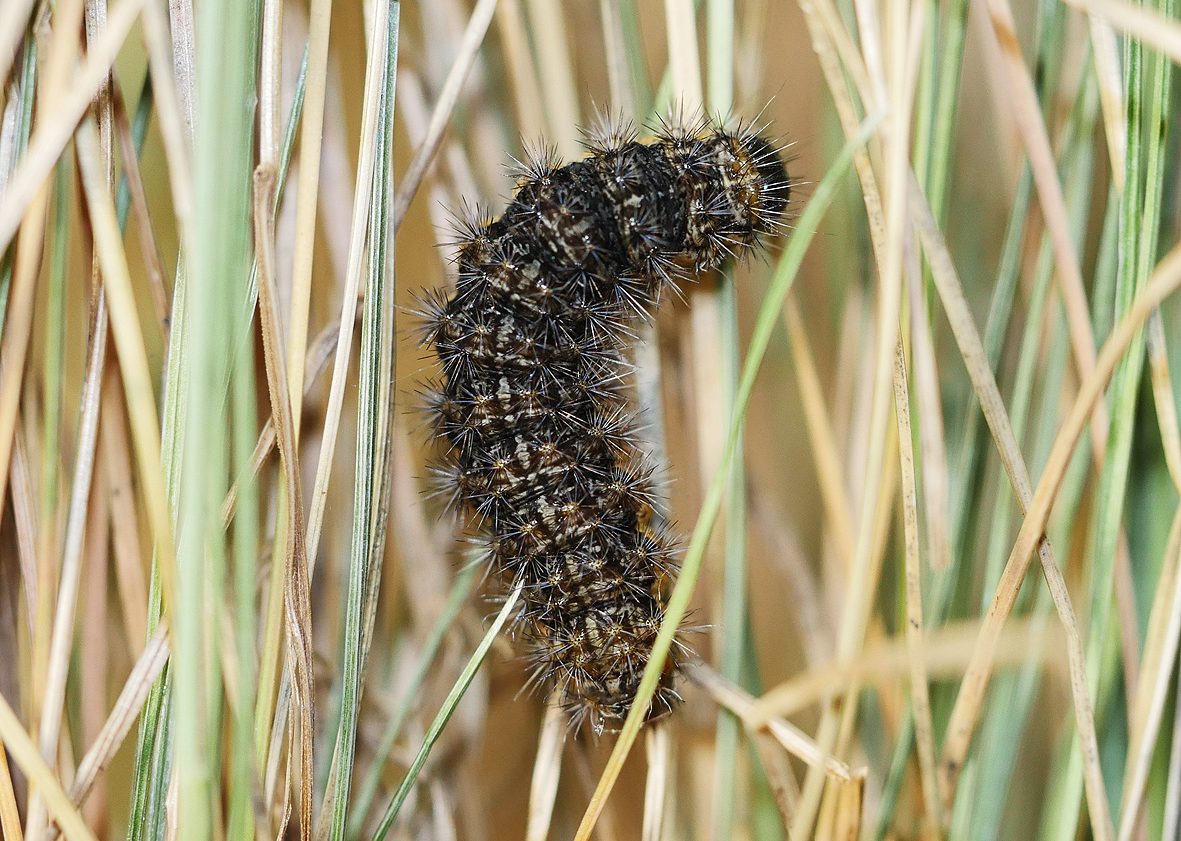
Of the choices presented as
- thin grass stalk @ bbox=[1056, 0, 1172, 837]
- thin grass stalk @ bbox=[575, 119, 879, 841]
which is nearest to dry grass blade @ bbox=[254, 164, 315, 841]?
thin grass stalk @ bbox=[575, 119, 879, 841]

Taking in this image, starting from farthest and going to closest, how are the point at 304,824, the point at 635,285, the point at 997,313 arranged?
the point at 635,285
the point at 997,313
the point at 304,824

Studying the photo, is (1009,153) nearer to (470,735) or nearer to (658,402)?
(658,402)

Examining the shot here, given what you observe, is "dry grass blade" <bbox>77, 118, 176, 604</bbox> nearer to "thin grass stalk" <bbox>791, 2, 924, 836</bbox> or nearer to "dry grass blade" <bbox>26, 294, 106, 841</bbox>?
"dry grass blade" <bbox>26, 294, 106, 841</bbox>

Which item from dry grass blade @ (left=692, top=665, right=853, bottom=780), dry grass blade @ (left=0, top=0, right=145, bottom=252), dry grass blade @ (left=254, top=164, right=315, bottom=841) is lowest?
dry grass blade @ (left=692, top=665, right=853, bottom=780)

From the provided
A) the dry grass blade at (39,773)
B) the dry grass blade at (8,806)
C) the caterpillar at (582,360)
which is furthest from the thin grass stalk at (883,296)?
the dry grass blade at (8,806)

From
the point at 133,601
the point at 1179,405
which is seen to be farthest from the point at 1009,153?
the point at 133,601
